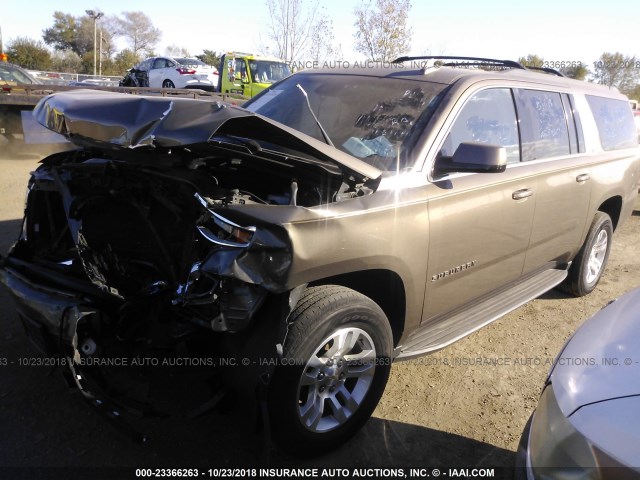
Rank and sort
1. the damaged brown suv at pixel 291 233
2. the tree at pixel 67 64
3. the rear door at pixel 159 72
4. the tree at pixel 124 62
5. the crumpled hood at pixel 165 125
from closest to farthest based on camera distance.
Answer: the crumpled hood at pixel 165 125, the damaged brown suv at pixel 291 233, the rear door at pixel 159 72, the tree at pixel 67 64, the tree at pixel 124 62

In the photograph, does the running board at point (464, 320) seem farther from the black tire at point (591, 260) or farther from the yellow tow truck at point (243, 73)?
the yellow tow truck at point (243, 73)

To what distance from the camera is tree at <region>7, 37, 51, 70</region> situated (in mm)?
42625

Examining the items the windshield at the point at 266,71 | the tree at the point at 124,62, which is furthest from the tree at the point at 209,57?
the windshield at the point at 266,71

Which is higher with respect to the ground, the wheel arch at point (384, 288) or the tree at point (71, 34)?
the tree at point (71, 34)

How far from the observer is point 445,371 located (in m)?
3.62

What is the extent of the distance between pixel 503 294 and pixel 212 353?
226 cm

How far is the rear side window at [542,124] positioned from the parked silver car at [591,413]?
73.0 inches

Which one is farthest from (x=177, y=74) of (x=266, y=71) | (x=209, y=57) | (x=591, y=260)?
(x=209, y=57)

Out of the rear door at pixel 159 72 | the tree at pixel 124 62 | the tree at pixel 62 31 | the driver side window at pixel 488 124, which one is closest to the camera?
the driver side window at pixel 488 124

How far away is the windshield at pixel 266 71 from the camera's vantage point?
17172mm

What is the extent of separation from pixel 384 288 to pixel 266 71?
52.0 ft

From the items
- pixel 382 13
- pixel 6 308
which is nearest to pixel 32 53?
pixel 382 13

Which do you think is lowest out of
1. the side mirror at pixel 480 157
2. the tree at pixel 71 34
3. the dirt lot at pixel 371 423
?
the dirt lot at pixel 371 423

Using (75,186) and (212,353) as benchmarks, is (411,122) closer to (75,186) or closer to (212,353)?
(212,353)
